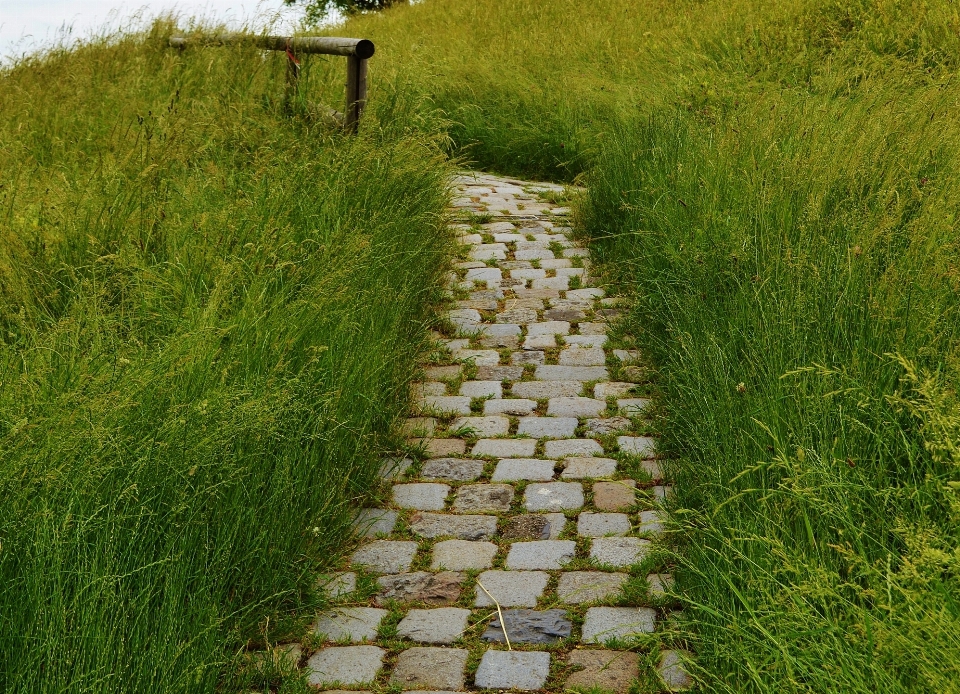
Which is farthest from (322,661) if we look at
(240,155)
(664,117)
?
(664,117)

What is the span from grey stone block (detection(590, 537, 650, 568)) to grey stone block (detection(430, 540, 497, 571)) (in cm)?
39

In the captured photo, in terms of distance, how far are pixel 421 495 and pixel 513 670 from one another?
1.29 metres

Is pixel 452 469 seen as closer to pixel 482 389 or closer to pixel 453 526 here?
pixel 453 526

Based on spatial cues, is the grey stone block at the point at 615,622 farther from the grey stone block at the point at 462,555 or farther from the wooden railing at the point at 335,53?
the wooden railing at the point at 335,53

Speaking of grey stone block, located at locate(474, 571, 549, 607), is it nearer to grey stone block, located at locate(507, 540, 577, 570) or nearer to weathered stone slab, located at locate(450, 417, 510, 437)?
grey stone block, located at locate(507, 540, 577, 570)

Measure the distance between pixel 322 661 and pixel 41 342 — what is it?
157 cm

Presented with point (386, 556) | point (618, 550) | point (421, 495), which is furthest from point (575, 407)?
point (386, 556)

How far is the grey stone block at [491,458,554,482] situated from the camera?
4.54 metres

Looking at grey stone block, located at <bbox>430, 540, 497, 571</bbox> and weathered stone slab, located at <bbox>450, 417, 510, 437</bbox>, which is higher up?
grey stone block, located at <bbox>430, 540, 497, 571</bbox>

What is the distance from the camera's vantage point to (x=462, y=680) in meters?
3.20

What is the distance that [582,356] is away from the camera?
5871 millimetres

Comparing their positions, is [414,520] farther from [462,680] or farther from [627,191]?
[627,191]

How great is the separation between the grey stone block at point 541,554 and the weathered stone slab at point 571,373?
1.69 meters

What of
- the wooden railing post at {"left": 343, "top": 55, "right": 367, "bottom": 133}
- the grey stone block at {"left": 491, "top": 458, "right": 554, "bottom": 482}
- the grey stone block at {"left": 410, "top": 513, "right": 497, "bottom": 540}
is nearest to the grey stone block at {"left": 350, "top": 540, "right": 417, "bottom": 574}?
the grey stone block at {"left": 410, "top": 513, "right": 497, "bottom": 540}
